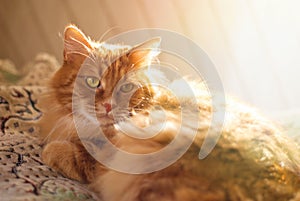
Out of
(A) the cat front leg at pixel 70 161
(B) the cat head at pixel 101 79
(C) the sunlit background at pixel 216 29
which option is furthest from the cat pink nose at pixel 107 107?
(C) the sunlit background at pixel 216 29

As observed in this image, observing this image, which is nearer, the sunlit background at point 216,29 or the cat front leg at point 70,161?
the cat front leg at point 70,161

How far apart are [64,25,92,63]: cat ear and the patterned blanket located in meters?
0.25

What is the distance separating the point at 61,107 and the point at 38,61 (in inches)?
32.5

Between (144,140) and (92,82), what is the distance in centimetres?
26

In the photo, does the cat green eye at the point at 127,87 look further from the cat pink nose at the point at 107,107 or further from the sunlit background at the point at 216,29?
the sunlit background at the point at 216,29

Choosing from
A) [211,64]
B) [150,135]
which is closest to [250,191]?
[150,135]

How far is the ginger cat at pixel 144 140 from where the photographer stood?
73 centimetres

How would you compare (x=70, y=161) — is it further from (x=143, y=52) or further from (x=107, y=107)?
(x=143, y=52)

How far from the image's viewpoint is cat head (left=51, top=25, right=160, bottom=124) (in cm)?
102

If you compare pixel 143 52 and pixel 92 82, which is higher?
pixel 143 52

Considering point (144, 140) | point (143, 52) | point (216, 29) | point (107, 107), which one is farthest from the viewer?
point (216, 29)

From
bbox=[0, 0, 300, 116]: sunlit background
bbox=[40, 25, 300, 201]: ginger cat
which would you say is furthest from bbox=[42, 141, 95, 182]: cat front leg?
bbox=[0, 0, 300, 116]: sunlit background

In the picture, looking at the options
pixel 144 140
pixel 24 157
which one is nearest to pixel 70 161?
Result: pixel 24 157

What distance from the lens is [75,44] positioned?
1.05 metres
